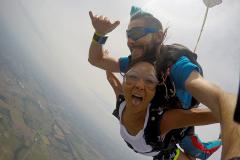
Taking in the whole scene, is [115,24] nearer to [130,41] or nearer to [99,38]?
[130,41]

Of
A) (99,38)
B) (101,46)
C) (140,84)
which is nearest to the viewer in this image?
(140,84)

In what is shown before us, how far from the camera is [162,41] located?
3.79 meters

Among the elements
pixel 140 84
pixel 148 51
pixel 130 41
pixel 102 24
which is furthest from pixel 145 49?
pixel 102 24

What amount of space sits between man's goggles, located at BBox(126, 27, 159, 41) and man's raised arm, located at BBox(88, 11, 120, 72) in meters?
0.26

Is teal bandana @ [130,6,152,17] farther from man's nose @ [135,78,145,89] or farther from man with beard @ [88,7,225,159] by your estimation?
man's nose @ [135,78,145,89]

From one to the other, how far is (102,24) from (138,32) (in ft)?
1.98

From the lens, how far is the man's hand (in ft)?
12.8

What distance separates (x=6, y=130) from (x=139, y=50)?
384ft

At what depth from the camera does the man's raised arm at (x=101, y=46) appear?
12.8 ft

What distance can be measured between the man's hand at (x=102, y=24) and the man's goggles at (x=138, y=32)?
26 centimetres

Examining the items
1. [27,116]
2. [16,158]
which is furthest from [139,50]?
[27,116]

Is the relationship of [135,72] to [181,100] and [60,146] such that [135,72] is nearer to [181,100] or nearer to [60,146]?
[181,100]

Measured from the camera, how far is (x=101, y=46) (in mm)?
4496

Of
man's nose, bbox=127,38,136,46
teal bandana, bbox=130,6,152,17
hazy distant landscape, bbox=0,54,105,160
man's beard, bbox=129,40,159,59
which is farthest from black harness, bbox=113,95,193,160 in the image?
hazy distant landscape, bbox=0,54,105,160
